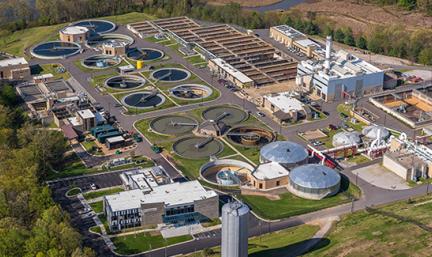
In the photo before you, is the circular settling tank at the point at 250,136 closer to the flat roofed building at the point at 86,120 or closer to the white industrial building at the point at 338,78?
the white industrial building at the point at 338,78

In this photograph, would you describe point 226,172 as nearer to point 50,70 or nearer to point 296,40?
point 50,70

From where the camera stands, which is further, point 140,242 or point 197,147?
point 197,147

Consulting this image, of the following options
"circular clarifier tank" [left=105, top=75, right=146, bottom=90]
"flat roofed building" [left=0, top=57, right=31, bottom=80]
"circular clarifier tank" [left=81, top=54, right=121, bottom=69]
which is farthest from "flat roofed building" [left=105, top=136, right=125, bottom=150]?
"flat roofed building" [left=0, top=57, right=31, bottom=80]

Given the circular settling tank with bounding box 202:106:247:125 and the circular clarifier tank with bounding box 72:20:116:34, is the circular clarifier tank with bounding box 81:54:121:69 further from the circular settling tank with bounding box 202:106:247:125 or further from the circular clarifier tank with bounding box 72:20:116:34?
the circular settling tank with bounding box 202:106:247:125

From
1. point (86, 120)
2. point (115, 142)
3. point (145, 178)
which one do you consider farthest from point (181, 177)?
point (86, 120)

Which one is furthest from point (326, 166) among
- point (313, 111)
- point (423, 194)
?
point (313, 111)
